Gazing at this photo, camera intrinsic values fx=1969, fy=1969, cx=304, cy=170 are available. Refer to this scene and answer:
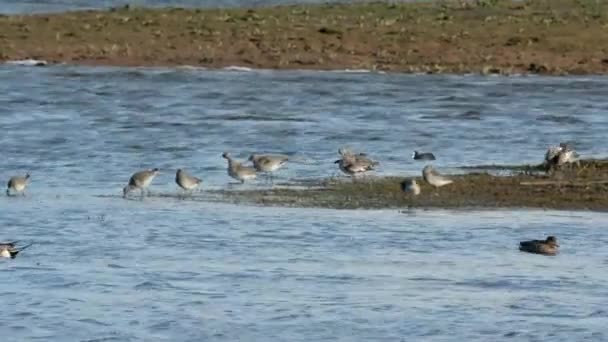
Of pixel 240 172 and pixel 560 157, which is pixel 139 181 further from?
pixel 560 157

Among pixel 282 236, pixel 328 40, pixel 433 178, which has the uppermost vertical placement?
pixel 328 40

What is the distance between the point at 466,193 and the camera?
18359 millimetres

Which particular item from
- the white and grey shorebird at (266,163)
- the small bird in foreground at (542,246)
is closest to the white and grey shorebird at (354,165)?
the white and grey shorebird at (266,163)

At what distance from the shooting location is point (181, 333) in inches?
495

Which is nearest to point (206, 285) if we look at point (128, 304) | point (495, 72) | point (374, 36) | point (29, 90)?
point (128, 304)

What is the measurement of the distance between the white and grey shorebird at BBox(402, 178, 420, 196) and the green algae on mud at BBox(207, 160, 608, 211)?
81mm

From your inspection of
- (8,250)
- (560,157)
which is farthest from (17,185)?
(560,157)

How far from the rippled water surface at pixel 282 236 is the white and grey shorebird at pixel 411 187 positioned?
636mm

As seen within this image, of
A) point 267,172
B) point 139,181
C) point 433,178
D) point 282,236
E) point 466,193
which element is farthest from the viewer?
point 267,172

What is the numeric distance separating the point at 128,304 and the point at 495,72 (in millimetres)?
18468

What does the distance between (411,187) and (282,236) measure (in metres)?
2.27

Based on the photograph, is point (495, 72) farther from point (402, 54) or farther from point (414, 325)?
point (414, 325)

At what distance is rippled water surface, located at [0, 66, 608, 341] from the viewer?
1293 centimetres

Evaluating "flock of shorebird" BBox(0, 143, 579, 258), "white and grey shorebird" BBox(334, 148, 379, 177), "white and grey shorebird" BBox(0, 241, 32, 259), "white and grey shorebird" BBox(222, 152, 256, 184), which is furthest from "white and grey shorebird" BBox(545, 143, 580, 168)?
"white and grey shorebird" BBox(0, 241, 32, 259)
